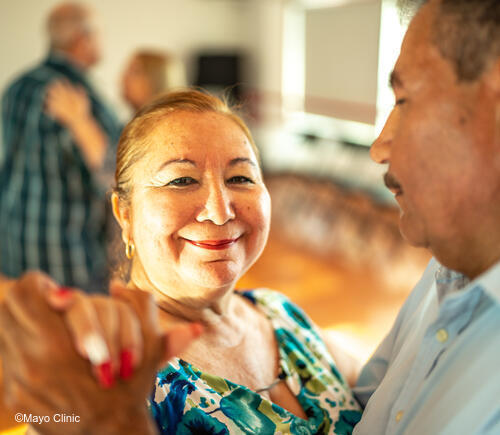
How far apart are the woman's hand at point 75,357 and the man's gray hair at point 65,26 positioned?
2634 millimetres

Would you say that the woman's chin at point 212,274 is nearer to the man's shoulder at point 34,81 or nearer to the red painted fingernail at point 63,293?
the red painted fingernail at point 63,293

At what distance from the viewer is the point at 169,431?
93 centimetres

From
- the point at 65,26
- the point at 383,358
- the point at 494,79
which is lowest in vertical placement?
the point at 383,358

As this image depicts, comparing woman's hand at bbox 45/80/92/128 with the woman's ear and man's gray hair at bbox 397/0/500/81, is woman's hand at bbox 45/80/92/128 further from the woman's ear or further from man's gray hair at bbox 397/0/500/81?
man's gray hair at bbox 397/0/500/81

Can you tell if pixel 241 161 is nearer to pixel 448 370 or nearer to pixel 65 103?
pixel 448 370

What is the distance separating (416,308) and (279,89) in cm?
636

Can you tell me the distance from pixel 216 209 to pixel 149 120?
0.86ft

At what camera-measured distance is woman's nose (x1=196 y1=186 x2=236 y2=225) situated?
1026mm

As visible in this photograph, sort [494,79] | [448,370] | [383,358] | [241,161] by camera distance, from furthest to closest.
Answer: [383,358] → [241,161] → [448,370] → [494,79]

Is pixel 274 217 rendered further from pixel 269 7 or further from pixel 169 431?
pixel 169 431

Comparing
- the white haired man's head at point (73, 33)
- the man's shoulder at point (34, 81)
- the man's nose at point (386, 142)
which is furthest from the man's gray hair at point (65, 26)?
the man's nose at point (386, 142)

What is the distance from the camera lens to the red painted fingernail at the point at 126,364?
0.62 m

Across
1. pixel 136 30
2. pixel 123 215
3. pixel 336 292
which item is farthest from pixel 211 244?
pixel 136 30

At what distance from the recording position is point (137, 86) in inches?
125
